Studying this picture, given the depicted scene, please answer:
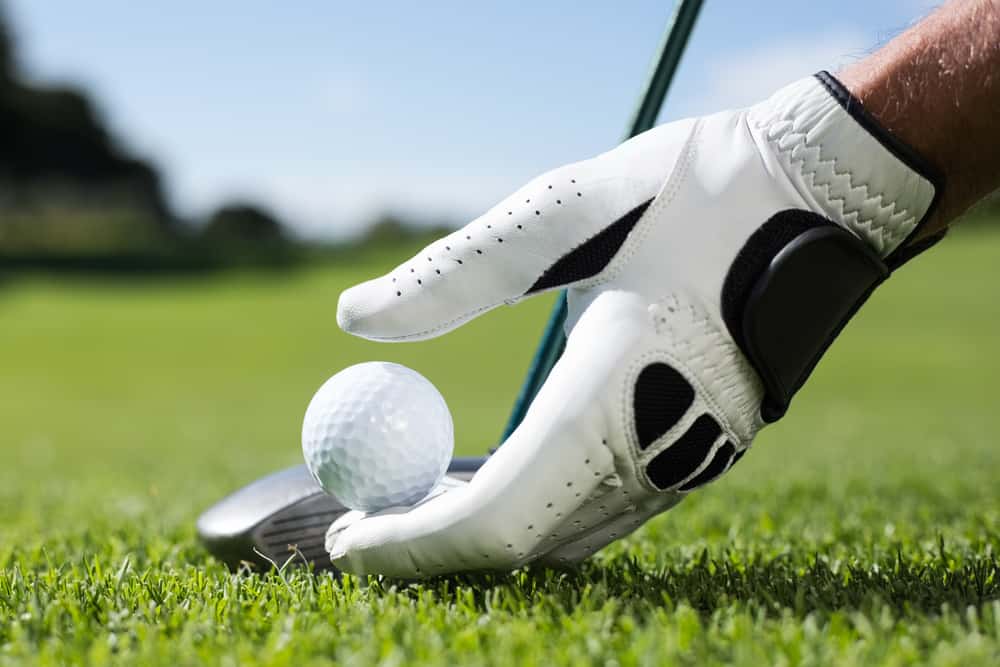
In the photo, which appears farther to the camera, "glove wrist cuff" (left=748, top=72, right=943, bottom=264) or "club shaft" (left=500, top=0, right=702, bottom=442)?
"club shaft" (left=500, top=0, right=702, bottom=442)

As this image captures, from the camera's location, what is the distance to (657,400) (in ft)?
6.12

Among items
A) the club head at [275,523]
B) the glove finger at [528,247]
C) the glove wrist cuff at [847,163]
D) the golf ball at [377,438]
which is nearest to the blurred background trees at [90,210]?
the club head at [275,523]

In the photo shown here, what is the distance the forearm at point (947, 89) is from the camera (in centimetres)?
179

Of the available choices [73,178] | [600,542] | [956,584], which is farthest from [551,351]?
[73,178]

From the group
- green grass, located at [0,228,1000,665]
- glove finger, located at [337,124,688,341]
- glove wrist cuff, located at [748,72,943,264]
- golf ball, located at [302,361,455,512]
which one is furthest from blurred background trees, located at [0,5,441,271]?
glove wrist cuff, located at [748,72,943,264]

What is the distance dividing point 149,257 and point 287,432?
31186mm

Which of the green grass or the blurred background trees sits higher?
the green grass

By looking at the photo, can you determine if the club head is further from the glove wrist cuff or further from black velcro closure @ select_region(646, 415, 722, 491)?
the glove wrist cuff

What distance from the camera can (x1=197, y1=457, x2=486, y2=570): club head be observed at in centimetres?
241

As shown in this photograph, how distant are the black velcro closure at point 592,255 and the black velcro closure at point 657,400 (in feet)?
0.82

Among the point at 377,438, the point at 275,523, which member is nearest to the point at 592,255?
the point at 377,438

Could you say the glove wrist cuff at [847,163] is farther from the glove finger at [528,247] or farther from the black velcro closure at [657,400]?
the black velcro closure at [657,400]

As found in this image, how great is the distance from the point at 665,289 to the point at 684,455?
0.34 meters

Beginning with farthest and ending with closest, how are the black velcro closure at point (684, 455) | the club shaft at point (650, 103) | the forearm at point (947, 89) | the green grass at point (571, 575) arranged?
the club shaft at point (650, 103)
the black velcro closure at point (684, 455)
the forearm at point (947, 89)
the green grass at point (571, 575)
